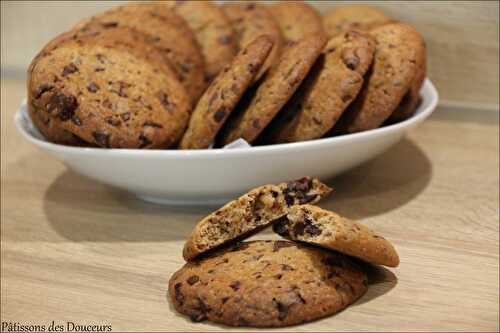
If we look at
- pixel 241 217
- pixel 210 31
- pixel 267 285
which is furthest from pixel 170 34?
pixel 267 285

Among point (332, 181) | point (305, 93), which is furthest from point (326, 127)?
point (332, 181)

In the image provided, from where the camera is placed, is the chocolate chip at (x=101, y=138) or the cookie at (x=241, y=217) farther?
the chocolate chip at (x=101, y=138)

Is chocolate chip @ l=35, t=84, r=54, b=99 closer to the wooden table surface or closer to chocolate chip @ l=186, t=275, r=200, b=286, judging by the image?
the wooden table surface

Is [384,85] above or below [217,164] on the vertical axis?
above

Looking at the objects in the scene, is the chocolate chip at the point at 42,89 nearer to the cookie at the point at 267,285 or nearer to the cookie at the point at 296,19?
the cookie at the point at 267,285

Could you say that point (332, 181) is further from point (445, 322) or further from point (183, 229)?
point (445, 322)

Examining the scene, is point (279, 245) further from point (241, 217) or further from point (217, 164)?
point (217, 164)

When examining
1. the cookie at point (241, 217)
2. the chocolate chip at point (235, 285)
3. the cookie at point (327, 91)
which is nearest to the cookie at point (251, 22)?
the cookie at point (327, 91)
